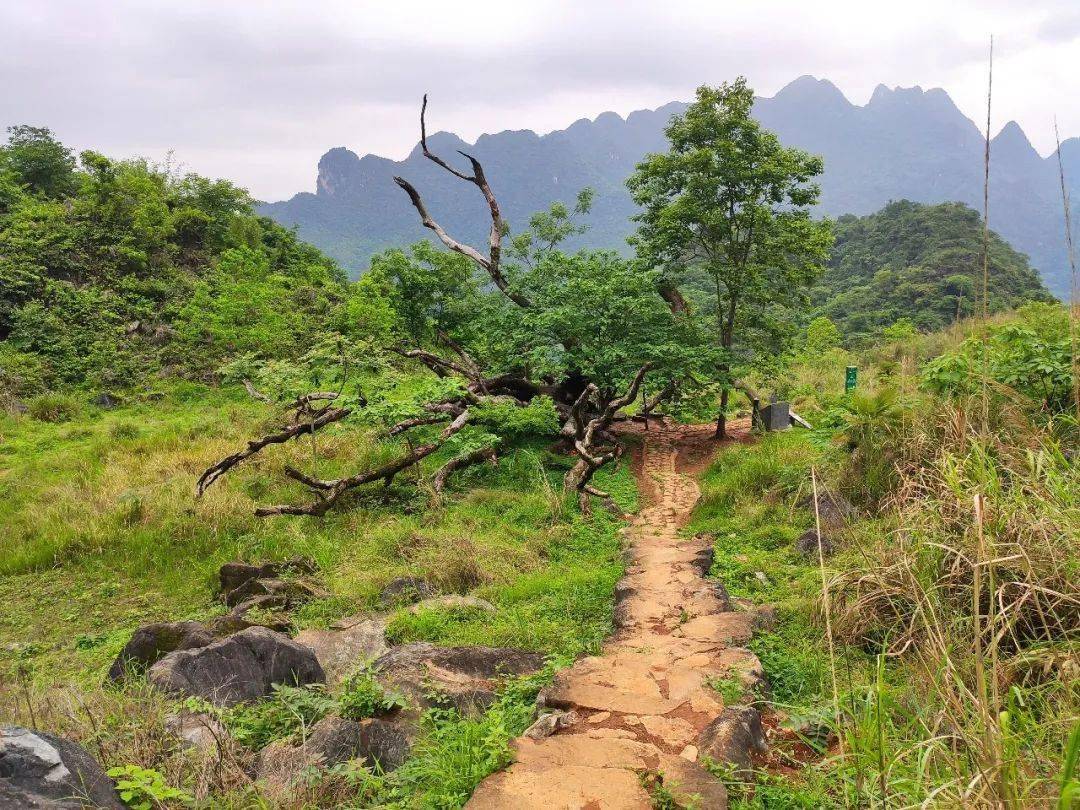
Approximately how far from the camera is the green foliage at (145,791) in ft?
7.63

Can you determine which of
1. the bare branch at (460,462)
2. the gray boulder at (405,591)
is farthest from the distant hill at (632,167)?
the gray boulder at (405,591)

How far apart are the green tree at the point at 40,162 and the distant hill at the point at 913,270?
32.7 metres

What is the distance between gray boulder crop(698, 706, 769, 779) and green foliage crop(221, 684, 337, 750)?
205cm

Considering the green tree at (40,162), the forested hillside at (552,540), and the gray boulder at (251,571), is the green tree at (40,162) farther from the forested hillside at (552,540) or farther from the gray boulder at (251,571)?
the gray boulder at (251,571)

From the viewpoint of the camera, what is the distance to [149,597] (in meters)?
6.77

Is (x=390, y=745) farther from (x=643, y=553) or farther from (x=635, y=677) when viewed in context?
(x=643, y=553)

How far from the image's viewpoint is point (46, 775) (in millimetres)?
2188

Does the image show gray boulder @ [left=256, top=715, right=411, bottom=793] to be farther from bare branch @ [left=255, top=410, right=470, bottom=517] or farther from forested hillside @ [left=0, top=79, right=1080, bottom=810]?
bare branch @ [left=255, top=410, right=470, bottom=517]

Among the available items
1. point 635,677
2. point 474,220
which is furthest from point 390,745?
point 474,220

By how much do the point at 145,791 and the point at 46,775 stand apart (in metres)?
0.36

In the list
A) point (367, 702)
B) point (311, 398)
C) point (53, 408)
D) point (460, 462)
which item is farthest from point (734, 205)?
point (53, 408)

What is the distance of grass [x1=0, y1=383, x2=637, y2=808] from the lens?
114 inches

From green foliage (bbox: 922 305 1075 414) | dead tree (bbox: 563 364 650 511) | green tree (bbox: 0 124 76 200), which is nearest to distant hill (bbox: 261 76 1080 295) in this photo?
green tree (bbox: 0 124 76 200)

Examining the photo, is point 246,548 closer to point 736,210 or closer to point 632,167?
point 736,210
